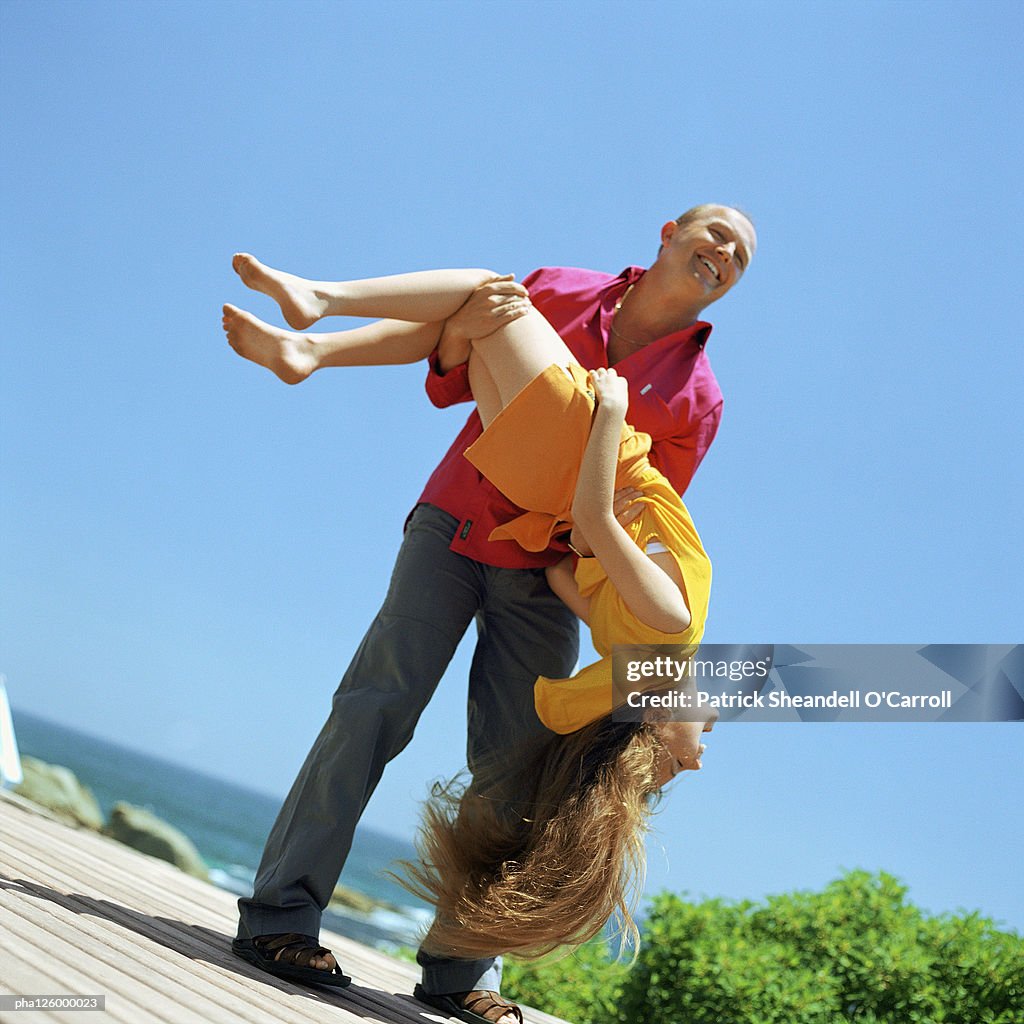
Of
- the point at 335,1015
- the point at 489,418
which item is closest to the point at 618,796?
the point at 335,1015

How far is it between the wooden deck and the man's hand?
1665mm

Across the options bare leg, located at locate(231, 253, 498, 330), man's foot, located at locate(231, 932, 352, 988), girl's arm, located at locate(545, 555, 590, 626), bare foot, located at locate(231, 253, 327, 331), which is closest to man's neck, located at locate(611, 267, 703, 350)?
bare leg, located at locate(231, 253, 498, 330)

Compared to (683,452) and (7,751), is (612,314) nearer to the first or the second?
(683,452)

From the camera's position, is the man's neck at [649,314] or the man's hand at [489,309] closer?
the man's hand at [489,309]

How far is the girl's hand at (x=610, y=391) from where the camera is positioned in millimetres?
2551

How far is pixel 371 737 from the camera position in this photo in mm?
2662

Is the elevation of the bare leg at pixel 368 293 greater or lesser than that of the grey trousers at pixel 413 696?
greater

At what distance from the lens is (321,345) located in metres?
2.77

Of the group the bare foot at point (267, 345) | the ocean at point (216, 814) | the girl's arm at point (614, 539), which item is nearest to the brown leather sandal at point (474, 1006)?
the girl's arm at point (614, 539)

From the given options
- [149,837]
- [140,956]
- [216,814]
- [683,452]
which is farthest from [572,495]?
[216,814]

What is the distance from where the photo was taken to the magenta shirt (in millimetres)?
2912

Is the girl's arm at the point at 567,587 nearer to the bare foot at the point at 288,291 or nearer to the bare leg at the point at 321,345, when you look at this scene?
the bare leg at the point at 321,345

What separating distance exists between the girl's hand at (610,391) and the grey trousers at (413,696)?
1.97 feet

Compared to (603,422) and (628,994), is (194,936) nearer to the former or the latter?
(603,422)
